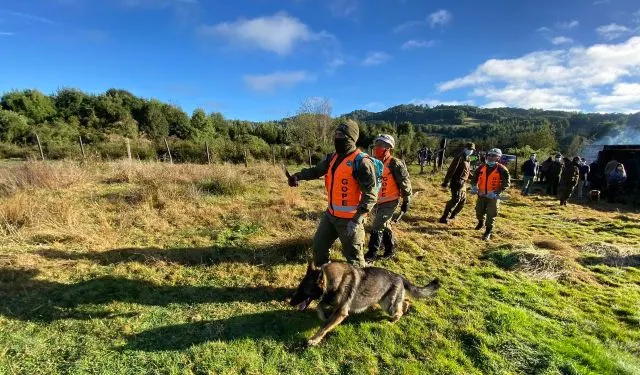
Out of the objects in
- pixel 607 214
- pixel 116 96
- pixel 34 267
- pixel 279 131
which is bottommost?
pixel 607 214

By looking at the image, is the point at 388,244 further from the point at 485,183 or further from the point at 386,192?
the point at 485,183

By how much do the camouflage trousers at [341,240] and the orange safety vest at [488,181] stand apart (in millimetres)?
4712

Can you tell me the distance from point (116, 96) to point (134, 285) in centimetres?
3938

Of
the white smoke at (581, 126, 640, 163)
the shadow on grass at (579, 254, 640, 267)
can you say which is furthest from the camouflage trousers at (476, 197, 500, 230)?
the white smoke at (581, 126, 640, 163)

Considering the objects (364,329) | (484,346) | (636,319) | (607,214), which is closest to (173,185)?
(364,329)

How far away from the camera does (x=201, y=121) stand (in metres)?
38.3

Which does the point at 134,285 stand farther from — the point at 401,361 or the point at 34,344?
the point at 401,361

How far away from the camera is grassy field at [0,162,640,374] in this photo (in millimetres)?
3428

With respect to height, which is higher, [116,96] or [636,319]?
[116,96]

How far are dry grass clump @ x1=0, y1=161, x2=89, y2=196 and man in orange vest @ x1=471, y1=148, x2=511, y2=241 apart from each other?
32.7ft

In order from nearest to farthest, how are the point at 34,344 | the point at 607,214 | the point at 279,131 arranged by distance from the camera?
the point at 34,344, the point at 607,214, the point at 279,131

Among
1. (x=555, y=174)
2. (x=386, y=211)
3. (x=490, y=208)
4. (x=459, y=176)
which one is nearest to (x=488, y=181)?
(x=490, y=208)

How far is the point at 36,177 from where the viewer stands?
860cm

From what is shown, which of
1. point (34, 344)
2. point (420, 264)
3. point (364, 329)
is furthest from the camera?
point (420, 264)
